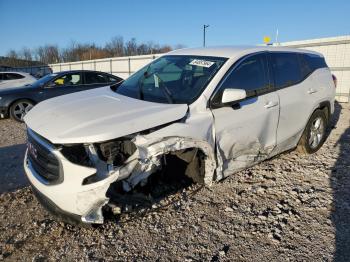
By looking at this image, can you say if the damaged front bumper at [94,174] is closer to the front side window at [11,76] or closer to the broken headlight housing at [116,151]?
the broken headlight housing at [116,151]

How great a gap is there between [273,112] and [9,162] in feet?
14.5

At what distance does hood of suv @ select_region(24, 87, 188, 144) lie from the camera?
2613mm

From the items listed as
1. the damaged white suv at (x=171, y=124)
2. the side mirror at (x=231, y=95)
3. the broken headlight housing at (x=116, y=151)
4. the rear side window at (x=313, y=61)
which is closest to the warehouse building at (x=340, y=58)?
the rear side window at (x=313, y=61)

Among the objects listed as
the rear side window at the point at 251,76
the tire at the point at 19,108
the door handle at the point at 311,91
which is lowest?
the tire at the point at 19,108

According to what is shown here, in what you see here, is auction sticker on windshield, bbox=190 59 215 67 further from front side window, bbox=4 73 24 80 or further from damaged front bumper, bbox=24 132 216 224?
front side window, bbox=4 73 24 80

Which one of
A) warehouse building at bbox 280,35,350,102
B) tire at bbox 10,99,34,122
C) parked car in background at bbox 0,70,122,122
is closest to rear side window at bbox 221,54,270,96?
parked car in background at bbox 0,70,122,122

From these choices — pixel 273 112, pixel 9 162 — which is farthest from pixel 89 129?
pixel 9 162

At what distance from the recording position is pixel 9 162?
5176mm

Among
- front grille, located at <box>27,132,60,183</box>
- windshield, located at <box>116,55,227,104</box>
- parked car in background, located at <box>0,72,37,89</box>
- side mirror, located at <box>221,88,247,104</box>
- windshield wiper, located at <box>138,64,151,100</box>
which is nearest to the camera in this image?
front grille, located at <box>27,132,60,183</box>

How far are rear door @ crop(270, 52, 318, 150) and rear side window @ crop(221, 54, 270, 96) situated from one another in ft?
0.80

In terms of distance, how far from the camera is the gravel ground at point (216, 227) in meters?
2.82

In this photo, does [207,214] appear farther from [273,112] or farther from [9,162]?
[9,162]

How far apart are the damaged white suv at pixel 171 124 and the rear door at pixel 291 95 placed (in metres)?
0.02

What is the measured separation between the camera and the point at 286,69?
14.7 feet
